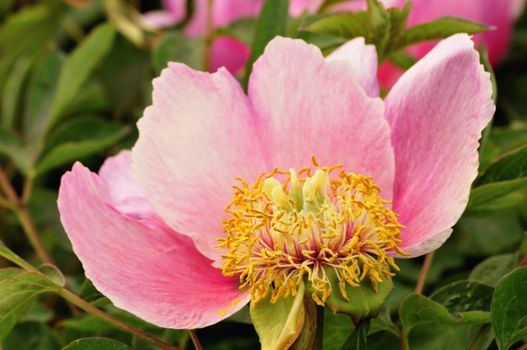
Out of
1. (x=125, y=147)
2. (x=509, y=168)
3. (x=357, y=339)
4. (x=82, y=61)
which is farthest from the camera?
(x=125, y=147)

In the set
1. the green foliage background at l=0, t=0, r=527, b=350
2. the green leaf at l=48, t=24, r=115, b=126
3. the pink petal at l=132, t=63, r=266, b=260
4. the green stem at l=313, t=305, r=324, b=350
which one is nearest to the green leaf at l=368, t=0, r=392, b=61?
the green foliage background at l=0, t=0, r=527, b=350

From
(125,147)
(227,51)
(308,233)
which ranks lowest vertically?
(125,147)

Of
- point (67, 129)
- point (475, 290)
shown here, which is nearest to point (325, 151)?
point (475, 290)

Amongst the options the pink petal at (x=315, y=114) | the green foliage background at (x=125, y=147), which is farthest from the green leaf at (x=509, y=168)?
the pink petal at (x=315, y=114)

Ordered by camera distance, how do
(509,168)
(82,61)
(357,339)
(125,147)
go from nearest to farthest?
(357,339)
(509,168)
(82,61)
(125,147)

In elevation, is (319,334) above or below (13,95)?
above

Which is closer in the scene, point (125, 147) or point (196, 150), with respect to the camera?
point (196, 150)

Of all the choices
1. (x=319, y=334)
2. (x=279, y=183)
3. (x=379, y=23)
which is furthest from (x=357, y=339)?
(x=379, y=23)

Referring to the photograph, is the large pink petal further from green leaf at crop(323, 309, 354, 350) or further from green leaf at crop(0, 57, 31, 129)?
green leaf at crop(0, 57, 31, 129)

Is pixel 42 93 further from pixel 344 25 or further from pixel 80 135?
pixel 344 25
